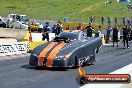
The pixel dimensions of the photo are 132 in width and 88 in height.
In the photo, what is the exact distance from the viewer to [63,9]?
7531 centimetres

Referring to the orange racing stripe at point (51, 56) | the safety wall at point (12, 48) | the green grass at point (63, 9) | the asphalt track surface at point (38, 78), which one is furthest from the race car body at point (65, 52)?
the green grass at point (63, 9)

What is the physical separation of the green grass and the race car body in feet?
154

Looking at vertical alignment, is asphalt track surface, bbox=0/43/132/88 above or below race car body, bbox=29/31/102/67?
below

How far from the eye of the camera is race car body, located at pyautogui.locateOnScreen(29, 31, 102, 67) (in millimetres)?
14336

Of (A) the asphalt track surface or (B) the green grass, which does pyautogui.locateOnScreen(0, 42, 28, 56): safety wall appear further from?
(B) the green grass

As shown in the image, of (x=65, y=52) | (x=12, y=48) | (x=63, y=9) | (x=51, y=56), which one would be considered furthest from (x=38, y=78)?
(x=63, y=9)

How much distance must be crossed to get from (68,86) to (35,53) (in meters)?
3.77

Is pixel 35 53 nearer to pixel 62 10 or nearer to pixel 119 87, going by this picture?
pixel 119 87

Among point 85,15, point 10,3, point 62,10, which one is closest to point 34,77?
point 85,15

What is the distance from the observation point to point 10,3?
79438mm

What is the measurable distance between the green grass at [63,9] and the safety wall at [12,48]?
4079 cm

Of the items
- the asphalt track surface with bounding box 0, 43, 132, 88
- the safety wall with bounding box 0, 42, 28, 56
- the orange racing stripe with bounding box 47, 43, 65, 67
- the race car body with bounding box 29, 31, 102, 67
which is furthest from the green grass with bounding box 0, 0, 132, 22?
the asphalt track surface with bounding box 0, 43, 132, 88

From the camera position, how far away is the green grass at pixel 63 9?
6850 cm

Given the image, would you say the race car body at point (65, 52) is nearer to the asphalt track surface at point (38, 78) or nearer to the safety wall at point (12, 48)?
the asphalt track surface at point (38, 78)
